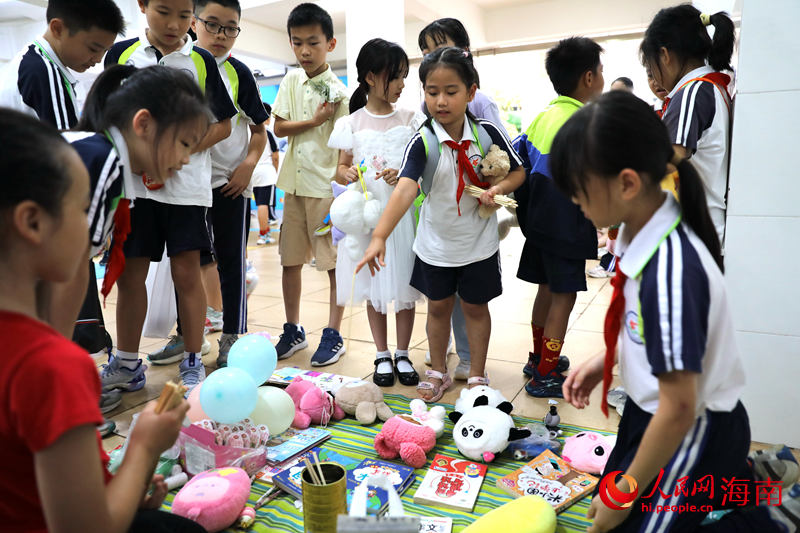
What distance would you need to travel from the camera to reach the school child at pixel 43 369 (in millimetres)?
716

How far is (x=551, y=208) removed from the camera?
212cm

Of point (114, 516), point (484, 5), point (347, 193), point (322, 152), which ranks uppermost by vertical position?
point (484, 5)

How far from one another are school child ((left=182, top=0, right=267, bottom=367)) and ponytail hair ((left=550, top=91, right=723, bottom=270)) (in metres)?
1.72

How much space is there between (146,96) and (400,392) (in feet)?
4.70

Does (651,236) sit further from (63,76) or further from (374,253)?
(63,76)

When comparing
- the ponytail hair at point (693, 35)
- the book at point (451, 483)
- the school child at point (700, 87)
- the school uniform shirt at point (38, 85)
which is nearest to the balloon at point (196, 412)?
the book at point (451, 483)

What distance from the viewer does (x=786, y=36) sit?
170cm

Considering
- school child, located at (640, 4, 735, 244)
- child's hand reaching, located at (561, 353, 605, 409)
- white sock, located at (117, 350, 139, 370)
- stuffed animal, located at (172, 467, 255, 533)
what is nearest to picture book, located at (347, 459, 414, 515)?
stuffed animal, located at (172, 467, 255, 533)

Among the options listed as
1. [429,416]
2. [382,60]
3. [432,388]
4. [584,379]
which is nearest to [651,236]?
[584,379]

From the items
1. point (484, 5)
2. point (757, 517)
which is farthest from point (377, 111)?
point (484, 5)

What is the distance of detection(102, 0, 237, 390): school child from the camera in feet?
6.77

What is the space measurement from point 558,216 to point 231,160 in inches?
56.5

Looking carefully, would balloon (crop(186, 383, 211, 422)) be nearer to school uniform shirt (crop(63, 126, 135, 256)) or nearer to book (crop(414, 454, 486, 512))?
school uniform shirt (crop(63, 126, 135, 256))

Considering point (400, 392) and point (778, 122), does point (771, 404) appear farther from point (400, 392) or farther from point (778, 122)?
point (400, 392)
